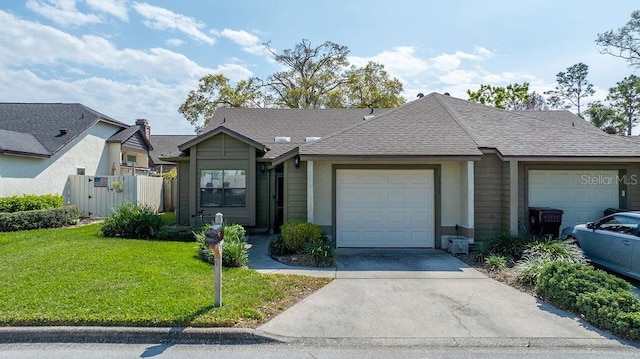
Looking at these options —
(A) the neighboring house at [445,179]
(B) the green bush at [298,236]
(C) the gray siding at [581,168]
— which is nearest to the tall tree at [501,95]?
(A) the neighboring house at [445,179]

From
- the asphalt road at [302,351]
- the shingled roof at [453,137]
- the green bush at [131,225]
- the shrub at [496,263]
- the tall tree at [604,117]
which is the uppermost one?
the tall tree at [604,117]

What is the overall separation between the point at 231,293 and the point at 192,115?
28820 mm

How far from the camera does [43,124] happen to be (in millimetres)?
16922

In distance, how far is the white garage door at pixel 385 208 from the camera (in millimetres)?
9617

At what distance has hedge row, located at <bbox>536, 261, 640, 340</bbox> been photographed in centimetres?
443

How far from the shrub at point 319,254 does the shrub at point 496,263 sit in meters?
3.43

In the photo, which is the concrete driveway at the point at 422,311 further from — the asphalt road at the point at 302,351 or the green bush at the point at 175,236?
the green bush at the point at 175,236

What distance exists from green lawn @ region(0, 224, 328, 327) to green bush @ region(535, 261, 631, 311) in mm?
3849

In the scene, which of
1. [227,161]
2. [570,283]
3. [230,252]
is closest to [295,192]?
[227,161]

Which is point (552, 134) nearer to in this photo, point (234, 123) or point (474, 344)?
point (474, 344)

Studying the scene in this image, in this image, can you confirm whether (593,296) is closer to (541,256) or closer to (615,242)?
(541,256)

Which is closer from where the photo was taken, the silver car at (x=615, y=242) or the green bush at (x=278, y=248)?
the silver car at (x=615, y=242)

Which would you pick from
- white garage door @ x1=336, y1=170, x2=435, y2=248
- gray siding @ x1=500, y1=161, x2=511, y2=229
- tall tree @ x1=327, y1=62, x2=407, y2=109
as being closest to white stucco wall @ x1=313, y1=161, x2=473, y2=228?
white garage door @ x1=336, y1=170, x2=435, y2=248

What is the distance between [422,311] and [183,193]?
10047 millimetres
